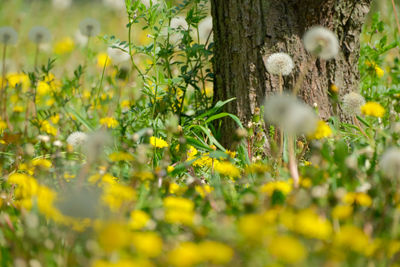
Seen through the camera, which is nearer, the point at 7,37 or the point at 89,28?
the point at 7,37

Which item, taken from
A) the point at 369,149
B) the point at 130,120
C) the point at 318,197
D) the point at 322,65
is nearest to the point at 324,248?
the point at 318,197

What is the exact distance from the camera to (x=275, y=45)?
2.11 meters

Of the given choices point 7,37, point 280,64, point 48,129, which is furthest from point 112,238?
point 7,37

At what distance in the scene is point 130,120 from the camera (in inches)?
89.7

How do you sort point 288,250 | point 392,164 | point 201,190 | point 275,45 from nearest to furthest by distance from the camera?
1. point 288,250
2. point 392,164
3. point 201,190
4. point 275,45

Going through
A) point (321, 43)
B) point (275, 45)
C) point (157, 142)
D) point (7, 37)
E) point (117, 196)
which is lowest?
point (117, 196)

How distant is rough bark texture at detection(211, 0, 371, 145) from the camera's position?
6.86ft

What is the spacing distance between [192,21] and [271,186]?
110 centimetres

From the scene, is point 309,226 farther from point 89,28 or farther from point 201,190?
point 89,28

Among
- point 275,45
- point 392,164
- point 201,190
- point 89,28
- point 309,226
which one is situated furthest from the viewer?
point 89,28

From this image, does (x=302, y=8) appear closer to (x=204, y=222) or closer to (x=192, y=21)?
(x=192, y=21)

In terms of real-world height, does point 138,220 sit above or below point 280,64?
below

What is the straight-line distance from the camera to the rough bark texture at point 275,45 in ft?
6.86

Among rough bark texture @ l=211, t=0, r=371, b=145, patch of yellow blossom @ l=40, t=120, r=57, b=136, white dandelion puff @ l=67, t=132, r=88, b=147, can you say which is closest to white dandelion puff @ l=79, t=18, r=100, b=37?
patch of yellow blossom @ l=40, t=120, r=57, b=136
